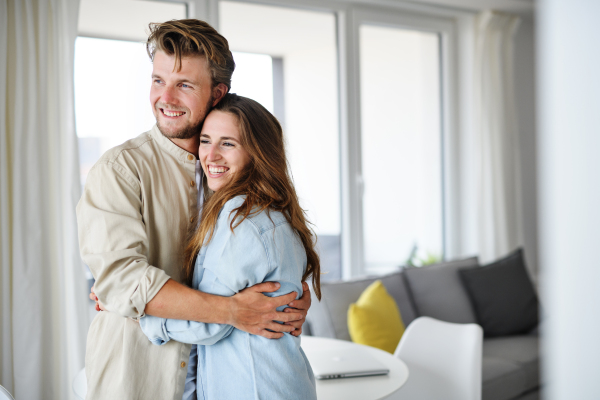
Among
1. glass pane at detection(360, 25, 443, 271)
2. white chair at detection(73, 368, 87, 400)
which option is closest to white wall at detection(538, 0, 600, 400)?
white chair at detection(73, 368, 87, 400)

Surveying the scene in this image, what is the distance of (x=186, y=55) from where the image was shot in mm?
1250

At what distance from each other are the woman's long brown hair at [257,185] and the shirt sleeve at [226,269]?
3cm

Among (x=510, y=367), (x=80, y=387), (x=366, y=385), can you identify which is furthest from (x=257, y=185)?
(x=510, y=367)

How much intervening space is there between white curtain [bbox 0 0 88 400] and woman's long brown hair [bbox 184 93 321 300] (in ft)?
4.72

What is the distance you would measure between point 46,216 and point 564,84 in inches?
98.3

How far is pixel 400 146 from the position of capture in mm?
3969

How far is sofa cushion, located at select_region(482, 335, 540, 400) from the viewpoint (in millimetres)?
2678

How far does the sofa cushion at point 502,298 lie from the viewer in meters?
3.21

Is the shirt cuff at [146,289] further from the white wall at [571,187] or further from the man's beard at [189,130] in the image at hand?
the white wall at [571,187]

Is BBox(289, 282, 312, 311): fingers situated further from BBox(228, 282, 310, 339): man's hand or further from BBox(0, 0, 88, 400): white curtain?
BBox(0, 0, 88, 400): white curtain

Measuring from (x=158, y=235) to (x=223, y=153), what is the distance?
0.26m

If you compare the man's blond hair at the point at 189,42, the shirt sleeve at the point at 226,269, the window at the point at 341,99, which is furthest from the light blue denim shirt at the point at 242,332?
the window at the point at 341,99

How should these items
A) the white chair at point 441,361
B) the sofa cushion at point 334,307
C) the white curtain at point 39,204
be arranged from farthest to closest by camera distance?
1. the sofa cushion at point 334,307
2. the white curtain at point 39,204
3. the white chair at point 441,361

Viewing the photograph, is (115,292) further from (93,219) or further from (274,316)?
(274,316)
